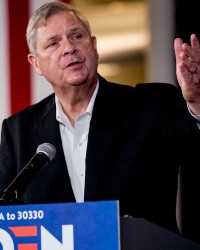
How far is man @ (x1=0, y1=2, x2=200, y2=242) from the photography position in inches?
69.0

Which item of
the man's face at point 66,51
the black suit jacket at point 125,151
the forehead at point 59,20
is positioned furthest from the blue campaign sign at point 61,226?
the forehead at point 59,20

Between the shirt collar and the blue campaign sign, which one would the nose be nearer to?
the shirt collar

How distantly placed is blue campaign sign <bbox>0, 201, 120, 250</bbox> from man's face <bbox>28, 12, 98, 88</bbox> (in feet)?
2.23

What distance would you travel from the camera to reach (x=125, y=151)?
1.81 m

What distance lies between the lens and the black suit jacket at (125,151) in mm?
1744

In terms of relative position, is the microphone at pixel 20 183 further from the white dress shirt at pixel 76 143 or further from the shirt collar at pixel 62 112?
the shirt collar at pixel 62 112

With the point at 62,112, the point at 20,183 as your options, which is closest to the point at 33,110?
the point at 62,112

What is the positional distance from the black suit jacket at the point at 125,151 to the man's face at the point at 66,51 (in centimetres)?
10

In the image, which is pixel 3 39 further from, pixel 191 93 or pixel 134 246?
pixel 134 246

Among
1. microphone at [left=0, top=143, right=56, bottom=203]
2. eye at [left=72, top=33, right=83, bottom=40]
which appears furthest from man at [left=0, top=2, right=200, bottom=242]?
microphone at [left=0, top=143, right=56, bottom=203]

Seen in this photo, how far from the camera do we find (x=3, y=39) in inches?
98.0

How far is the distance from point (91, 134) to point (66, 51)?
0.79ft

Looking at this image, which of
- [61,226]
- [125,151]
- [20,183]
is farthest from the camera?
[125,151]

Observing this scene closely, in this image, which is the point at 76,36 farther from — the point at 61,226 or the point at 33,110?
the point at 61,226
